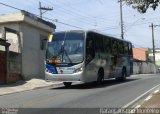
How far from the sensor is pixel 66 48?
2444 centimetres

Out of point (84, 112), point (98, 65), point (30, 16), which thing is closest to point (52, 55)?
point (98, 65)

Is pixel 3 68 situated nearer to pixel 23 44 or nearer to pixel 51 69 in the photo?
pixel 23 44

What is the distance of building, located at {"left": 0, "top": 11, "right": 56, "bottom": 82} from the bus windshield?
5.31 metres

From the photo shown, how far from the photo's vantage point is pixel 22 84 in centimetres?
2864

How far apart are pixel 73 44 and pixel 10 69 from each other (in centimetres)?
670

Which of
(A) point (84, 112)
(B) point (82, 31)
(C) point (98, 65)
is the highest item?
(B) point (82, 31)

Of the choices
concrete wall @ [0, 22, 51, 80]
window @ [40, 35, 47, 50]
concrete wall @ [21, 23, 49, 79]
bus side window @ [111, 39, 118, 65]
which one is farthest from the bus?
concrete wall @ [21, 23, 49, 79]

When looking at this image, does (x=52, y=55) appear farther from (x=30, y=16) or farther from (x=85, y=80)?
(x=30, y=16)

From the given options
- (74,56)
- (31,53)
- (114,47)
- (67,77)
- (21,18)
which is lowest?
(67,77)

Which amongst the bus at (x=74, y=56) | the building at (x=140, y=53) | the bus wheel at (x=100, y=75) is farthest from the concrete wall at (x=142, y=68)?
the bus at (x=74, y=56)

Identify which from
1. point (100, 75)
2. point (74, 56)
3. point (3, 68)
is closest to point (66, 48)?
point (74, 56)

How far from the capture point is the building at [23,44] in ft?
98.9

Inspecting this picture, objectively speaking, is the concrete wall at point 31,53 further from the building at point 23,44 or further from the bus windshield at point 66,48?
the bus windshield at point 66,48

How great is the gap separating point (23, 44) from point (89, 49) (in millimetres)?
8168
